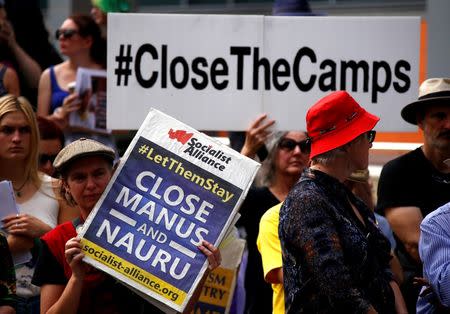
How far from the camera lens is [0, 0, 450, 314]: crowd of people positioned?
5.73 m

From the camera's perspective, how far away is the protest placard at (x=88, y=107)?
10344mm

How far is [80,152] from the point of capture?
252 inches

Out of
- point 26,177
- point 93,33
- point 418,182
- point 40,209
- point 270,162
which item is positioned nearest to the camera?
point 418,182

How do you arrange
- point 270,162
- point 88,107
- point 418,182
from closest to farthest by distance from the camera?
point 418,182 → point 270,162 → point 88,107

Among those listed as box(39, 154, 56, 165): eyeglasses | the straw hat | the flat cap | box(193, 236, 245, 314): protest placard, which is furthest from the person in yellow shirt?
box(39, 154, 56, 165): eyeglasses

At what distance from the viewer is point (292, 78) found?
8141 mm

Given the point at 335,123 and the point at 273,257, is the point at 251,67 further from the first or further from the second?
the point at 335,123

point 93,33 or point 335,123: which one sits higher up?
point 335,123

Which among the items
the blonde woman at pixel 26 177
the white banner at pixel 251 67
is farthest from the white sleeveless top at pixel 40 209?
the white banner at pixel 251 67

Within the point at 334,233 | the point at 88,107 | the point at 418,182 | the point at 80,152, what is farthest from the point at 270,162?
the point at 334,233

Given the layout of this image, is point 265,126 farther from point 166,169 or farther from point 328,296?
point 328,296

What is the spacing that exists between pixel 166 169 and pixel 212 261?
50cm

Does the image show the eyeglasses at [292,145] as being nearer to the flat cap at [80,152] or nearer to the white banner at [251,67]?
the white banner at [251,67]

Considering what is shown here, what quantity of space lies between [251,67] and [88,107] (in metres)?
2.53
